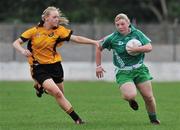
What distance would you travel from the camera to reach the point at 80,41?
1351 cm

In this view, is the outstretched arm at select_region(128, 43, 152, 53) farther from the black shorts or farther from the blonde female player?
the black shorts

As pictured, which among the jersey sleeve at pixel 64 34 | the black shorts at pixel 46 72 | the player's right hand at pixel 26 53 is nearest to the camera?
the player's right hand at pixel 26 53

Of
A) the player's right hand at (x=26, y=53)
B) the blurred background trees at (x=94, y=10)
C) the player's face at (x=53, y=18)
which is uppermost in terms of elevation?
the player's face at (x=53, y=18)

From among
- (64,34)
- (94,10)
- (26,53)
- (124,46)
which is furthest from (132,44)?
(94,10)

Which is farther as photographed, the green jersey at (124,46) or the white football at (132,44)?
the green jersey at (124,46)

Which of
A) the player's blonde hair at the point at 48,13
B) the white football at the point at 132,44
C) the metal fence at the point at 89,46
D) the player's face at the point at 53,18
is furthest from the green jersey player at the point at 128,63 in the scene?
the metal fence at the point at 89,46

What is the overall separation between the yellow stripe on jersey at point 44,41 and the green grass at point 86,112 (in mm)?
1194

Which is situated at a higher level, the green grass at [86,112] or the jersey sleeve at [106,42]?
the jersey sleeve at [106,42]

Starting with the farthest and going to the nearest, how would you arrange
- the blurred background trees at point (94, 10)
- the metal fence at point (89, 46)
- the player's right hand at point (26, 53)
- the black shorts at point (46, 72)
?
1. the blurred background trees at point (94, 10)
2. the metal fence at point (89, 46)
3. the black shorts at point (46, 72)
4. the player's right hand at point (26, 53)

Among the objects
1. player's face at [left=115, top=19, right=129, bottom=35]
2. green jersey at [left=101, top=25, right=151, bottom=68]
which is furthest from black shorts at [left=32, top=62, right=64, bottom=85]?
player's face at [left=115, top=19, right=129, bottom=35]

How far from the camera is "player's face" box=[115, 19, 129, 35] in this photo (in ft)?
42.2

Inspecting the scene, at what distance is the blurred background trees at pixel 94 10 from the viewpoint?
56.4 meters

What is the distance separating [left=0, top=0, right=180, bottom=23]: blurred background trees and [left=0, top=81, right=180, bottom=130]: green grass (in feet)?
108

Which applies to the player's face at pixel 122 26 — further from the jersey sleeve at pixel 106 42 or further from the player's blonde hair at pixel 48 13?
the player's blonde hair at pixel 48 13
